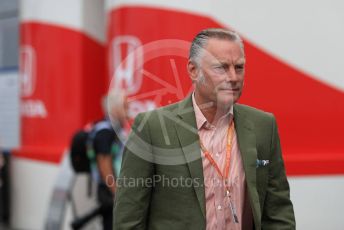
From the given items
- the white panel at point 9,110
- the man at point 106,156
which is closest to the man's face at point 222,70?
the man at point 106,156

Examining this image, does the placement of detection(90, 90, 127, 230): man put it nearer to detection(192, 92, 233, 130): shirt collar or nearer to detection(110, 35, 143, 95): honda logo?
detection(110, 35, 143, 95): honda logo

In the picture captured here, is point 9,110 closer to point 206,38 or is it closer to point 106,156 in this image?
point 106,156

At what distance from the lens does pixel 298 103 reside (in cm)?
434

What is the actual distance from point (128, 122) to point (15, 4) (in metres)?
4.14

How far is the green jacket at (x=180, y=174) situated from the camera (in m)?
2.18

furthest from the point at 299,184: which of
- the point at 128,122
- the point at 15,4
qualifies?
the point at 15,4

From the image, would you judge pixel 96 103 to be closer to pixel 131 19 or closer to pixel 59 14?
pixel 59 14

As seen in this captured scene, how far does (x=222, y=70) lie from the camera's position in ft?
Result: 7.16

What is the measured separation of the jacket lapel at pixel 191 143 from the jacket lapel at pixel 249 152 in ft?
0.54

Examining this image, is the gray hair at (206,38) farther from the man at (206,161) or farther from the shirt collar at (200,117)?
the shirt collar at (200,117)

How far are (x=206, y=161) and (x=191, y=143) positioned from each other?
0.28 feet

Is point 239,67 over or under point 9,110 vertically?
over

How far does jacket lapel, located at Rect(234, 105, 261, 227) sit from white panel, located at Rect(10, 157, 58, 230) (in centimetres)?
428

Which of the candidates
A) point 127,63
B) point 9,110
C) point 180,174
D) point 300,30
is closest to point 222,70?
point 180,174
